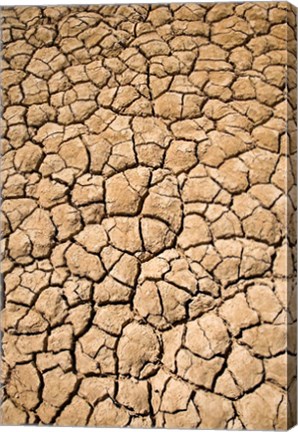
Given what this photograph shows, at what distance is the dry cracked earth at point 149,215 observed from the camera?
104 inches

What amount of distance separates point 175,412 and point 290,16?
1405mm

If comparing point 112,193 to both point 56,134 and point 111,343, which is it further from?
point 111,343

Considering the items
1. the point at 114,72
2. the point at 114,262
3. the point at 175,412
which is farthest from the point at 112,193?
the point at 175,412

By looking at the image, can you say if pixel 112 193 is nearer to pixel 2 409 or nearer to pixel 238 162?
pixel 238 162

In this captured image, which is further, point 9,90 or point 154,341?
point 9,90

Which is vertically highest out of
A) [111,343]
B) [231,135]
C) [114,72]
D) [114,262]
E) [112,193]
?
[114,72]

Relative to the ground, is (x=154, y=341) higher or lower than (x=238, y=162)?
lower

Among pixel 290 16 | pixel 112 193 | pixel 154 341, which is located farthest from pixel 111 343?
pixel 290 16

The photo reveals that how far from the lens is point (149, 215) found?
2.77 meters

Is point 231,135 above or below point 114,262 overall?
above

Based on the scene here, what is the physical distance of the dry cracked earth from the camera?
265 cm

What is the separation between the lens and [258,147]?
8.96 ft

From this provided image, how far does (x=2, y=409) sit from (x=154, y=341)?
1.92ft

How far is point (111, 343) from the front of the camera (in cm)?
271
